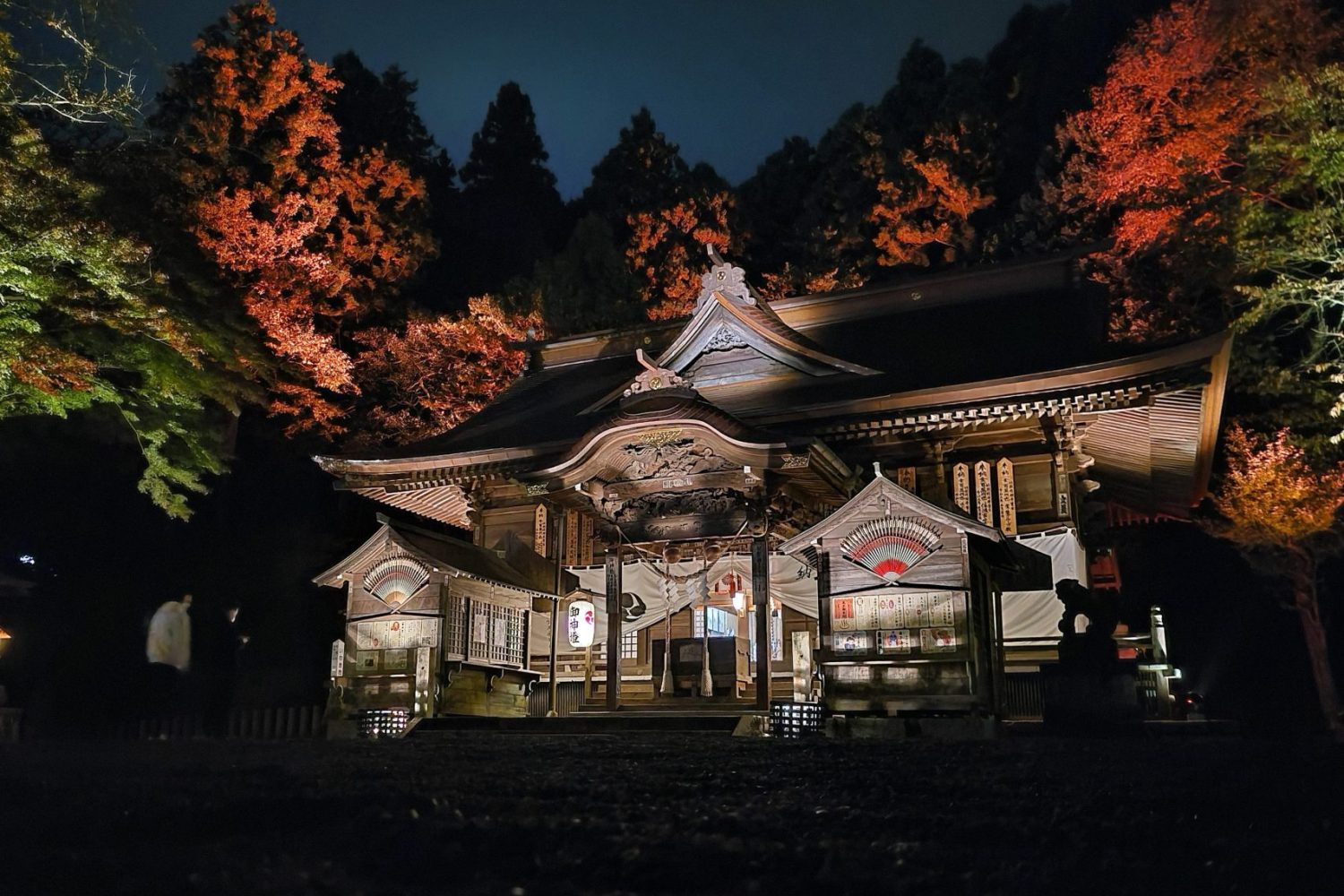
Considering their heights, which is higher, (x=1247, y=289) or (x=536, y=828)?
(x=1247, y=289)

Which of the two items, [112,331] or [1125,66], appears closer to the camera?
[112,331]

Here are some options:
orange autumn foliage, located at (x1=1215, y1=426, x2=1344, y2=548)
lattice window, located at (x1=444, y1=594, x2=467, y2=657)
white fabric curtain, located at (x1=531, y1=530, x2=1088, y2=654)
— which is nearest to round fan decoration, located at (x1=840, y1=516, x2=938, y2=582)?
white fabric curtain, located at (x1=531, y1=530, x2=1088, y2=654)

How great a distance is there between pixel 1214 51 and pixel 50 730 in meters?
32.0

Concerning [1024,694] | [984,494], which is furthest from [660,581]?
[1024,694]

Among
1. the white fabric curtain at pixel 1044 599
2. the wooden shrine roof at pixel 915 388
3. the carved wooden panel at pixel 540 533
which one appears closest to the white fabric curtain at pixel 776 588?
the white fabric curtain at pixel 1044 599

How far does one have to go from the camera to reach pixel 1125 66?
97.6 feet

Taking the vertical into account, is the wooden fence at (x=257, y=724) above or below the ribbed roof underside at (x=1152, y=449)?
below

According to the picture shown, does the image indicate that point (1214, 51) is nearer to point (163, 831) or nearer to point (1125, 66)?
point (1125, 66)

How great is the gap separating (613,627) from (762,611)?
95.9 inches

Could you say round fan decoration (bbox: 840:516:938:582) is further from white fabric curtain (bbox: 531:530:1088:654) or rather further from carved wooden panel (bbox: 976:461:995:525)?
carved wooden panel (bbox: 976:461:995:525)

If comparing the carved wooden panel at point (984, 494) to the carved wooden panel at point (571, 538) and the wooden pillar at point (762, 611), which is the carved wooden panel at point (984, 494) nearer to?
the wooden pillar at point (762, 611)

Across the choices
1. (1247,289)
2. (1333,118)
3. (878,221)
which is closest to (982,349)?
(1247,289)

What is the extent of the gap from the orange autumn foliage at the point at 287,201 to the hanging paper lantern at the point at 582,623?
10.7m

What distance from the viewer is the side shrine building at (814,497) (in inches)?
464
